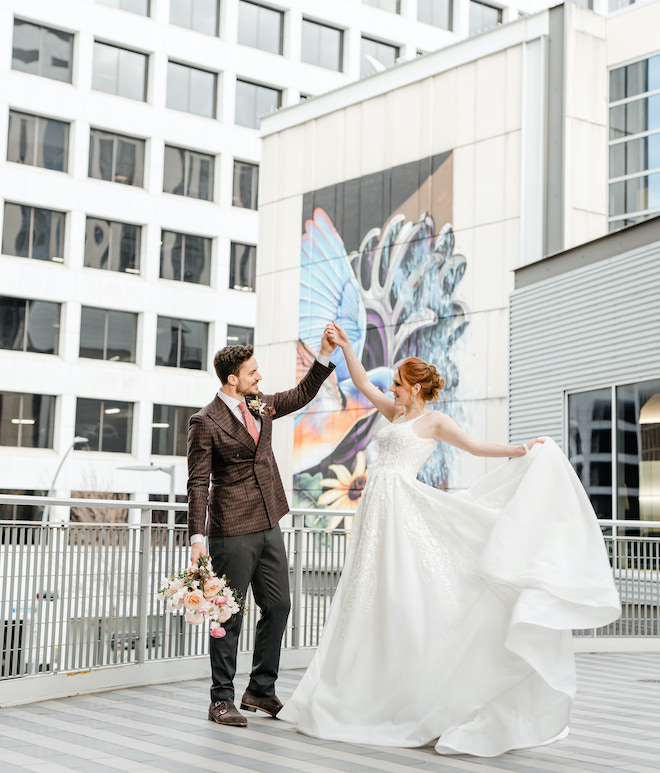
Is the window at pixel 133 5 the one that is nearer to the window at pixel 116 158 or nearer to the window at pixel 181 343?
the window at pixel 116 158

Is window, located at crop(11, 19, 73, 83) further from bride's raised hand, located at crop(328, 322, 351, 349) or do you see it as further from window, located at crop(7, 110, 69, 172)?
bride's raised hand, located at crop(328, 322, 351, 349)

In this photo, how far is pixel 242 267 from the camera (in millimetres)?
48938

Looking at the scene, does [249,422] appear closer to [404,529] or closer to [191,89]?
[404,529]

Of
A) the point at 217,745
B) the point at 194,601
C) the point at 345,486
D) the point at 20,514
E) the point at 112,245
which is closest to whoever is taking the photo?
the point at 217,745

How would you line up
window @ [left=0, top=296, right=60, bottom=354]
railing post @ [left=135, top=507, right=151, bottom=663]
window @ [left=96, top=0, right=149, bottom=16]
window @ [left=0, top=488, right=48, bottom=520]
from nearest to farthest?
window @ [left=0, top=488, right=48, bottom=520] → railing post @ [left=135, top=507, right=151, bottom=663] → window @ [left=0, top=296, right=60, bottom=354] → window @ [left=96, top=0, right=149, bottom=16]

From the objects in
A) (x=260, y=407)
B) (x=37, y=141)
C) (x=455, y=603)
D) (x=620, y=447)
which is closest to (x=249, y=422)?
(x=260, y=407)

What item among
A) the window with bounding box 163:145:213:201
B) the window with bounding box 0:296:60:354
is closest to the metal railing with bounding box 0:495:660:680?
the window with bounding box 0:296:60:354

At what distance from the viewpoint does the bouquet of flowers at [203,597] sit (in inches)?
257

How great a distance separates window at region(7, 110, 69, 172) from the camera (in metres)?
43.8

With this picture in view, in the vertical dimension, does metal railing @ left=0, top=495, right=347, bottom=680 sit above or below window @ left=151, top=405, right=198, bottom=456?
below

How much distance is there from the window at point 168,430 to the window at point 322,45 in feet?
53.7

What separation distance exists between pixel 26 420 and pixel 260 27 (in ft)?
63.8

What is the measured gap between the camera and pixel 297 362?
98.7 ft

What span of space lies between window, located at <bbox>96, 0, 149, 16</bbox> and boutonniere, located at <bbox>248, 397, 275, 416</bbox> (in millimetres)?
42171
